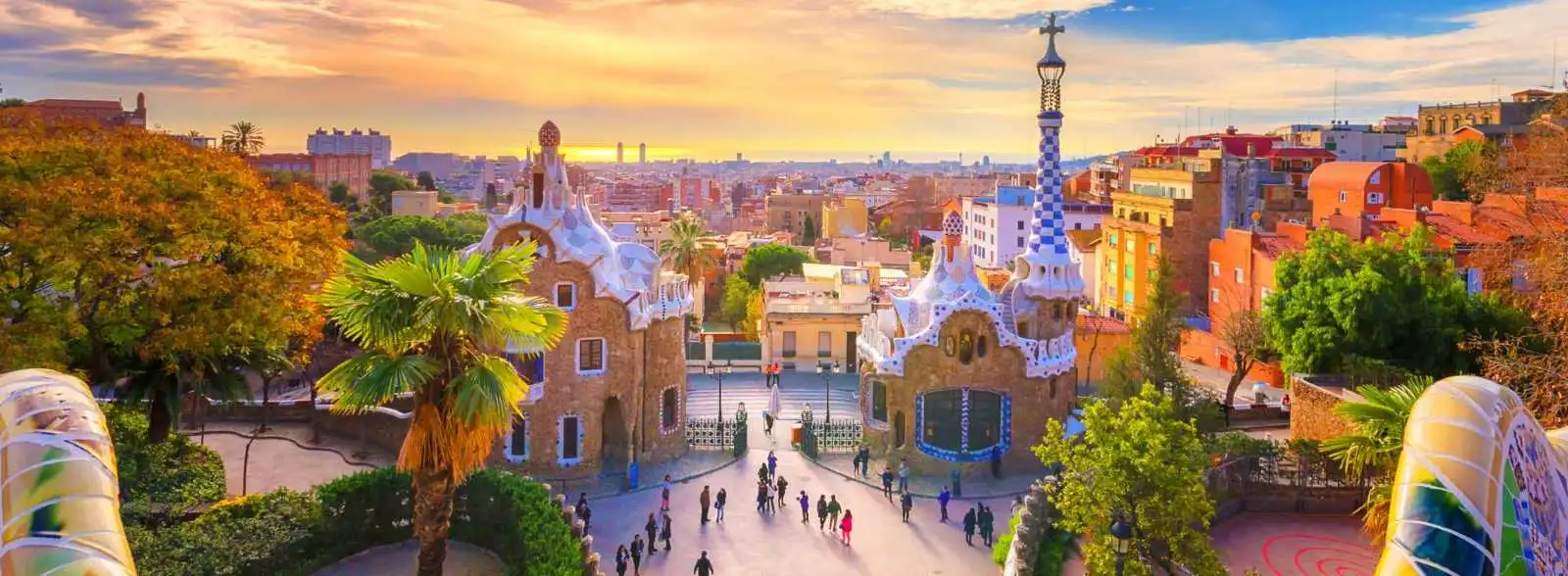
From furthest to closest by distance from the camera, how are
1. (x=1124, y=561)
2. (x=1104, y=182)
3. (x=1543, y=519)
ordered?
(x=1104, y=182), (x=1124, y=561), (x=1543, y=519)

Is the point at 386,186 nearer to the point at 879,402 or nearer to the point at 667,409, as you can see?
the point at 667,409

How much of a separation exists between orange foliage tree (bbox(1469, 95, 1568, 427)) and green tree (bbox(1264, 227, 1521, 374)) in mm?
3918

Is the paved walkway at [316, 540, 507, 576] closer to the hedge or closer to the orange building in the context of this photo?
the hedge

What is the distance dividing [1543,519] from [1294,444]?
21448 mm

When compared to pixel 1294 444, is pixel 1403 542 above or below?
above

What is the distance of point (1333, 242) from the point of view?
35.9 m

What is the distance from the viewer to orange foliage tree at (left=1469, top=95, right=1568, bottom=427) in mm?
20531

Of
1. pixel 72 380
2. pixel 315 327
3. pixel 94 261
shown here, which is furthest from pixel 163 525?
pixel 72 380

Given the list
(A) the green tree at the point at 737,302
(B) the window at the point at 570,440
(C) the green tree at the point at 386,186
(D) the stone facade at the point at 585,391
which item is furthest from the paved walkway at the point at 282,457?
(C) the green tree at the point at 386,186

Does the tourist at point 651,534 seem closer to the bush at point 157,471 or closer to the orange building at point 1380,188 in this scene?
the bush at point 157,471

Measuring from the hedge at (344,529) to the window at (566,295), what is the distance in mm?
8351

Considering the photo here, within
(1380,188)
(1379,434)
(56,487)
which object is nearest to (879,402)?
(1379,434)

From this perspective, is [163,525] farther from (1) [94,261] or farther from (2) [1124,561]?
(2) [1124,561]

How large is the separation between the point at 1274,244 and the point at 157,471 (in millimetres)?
42343
